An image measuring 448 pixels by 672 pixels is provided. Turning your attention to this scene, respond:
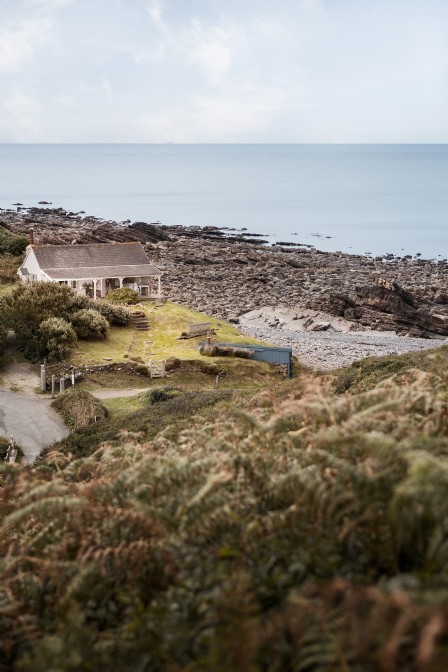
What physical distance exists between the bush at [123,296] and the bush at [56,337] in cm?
868

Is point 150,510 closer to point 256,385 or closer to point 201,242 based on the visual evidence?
point 256,385

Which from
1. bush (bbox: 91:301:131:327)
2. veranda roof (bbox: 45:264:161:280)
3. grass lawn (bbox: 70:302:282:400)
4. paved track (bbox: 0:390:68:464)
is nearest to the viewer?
paved track (bbox: 0:390:68:464)

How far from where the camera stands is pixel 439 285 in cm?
6469

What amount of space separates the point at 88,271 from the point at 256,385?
17.2 meters

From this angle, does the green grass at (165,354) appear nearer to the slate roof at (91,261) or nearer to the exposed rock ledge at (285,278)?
the slate roof at (91,261)

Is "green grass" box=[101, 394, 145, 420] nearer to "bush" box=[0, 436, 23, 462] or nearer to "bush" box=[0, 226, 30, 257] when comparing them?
"bush" box=[0, 436, 23, 462]

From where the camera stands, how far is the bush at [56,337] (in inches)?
1321

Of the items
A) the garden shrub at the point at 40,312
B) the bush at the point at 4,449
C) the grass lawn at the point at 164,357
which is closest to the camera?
the bush at the point at 4,449

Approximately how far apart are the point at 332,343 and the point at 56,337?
18.4 meters

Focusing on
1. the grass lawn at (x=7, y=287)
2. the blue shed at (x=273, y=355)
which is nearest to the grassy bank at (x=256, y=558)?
the blue shed at (x=273, y=355)

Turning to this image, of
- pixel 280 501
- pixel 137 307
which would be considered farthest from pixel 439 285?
pixel 280 501

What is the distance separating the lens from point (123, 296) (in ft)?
144

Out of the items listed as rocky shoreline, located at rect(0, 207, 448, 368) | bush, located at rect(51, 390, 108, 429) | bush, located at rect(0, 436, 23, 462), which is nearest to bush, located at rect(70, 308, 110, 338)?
bush, located at rect(51, 390, 108, 429)

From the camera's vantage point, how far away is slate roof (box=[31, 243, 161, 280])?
4528cm
